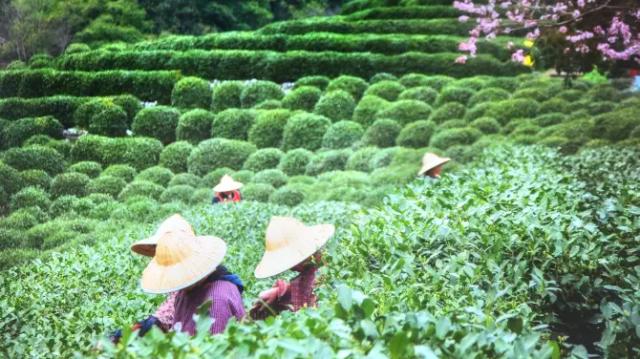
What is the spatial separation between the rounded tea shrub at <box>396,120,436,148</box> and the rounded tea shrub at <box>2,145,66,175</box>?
124 inches

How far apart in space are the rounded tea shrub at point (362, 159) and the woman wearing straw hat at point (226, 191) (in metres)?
1.22

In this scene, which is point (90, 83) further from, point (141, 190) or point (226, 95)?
point (226, 95)

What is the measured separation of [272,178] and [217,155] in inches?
17.6

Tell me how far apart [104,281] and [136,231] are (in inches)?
33.2

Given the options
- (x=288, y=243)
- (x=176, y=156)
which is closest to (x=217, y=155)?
(x=176, y=156)

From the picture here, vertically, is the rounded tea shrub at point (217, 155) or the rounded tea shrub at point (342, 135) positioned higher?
the rounded tea shrub at point (217, 155)

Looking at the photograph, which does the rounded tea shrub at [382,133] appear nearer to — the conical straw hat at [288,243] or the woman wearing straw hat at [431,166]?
the woman wearing straw hat at [431,166]

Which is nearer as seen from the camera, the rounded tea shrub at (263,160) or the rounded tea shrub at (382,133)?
the rounded tea shrub at (263,160)

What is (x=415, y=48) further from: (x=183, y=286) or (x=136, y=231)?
(x=183, y=286)

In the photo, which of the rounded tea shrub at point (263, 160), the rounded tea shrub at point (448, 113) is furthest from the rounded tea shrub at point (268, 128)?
the rounded tea shrub at point (448, 113)

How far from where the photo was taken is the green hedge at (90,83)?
497 centimetres

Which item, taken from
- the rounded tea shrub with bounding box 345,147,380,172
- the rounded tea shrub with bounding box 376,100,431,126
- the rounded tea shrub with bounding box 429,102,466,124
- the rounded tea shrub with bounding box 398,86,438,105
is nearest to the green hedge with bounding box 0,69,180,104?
the rounded tea shrub with bounding box 345,147,380,172

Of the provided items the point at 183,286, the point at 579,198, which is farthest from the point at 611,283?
the point at 183,286

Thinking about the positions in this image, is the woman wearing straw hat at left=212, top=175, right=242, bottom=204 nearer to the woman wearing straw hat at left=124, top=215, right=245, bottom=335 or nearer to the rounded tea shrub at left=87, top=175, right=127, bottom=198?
the rounded tea shrub at left=87, top=175, right=127, bottom=198
